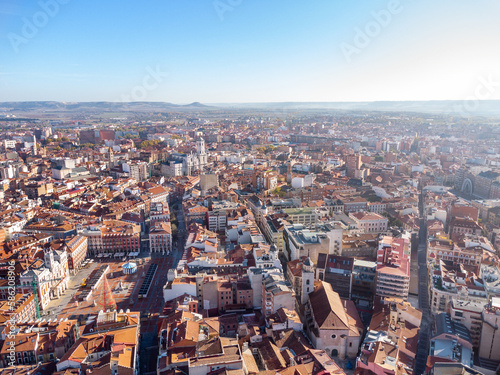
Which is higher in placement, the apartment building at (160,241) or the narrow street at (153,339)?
the apartment building at (160,241)

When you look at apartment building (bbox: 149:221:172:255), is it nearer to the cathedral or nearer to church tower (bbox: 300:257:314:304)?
church tower (bbox: 300:257:314:304)

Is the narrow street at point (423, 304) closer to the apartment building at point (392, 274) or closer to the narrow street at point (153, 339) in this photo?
the apartment building at point (392, 274)

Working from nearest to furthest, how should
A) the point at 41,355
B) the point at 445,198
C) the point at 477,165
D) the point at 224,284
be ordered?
the point at 41,355, the point at 224,284, the point at 445,198, the point at 477,165

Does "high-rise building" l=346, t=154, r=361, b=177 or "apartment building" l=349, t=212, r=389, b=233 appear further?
"high-rise building" l=346, t=154, r=361, b=177

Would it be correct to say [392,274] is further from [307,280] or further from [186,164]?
[186,164]

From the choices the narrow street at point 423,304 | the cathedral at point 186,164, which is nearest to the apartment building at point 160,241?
the narrow street at point 423,304

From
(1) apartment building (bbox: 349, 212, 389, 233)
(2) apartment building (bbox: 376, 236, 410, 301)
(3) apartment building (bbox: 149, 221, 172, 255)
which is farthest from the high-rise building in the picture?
(3) apartment building (bbox: 149, 221, 172, 255)

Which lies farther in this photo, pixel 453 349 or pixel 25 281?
pixel 25 281

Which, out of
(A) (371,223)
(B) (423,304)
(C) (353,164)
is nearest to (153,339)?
(B) (423,304)

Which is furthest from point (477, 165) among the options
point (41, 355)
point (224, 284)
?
point (41, 355)

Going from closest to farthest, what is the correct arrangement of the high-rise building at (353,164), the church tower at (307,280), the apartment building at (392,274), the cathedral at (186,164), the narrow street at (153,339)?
the narrow street at (153,339), the church tower at (307,280), the apartment building at (392,274), the high-rise building at (353,164), the cathedral at (186,164)

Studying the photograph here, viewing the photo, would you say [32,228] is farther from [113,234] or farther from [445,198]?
[445,198]
